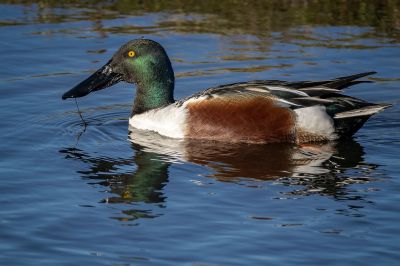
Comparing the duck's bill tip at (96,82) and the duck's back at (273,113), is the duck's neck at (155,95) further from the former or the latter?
the duck's back at (273,113)

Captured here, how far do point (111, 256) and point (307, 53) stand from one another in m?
6.08

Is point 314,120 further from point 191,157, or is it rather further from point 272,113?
point 191,157

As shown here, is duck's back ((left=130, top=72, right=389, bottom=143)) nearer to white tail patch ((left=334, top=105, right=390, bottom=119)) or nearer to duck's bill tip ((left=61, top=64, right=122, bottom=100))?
white tail patch ((left=334, top=105, right=390, bottom=119))

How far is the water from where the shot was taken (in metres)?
6.41

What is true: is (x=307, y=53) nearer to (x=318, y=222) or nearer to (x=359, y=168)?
(x=359, y=168)

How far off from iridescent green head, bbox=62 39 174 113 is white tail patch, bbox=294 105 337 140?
1.44 m

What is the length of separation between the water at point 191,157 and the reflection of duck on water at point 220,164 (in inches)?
0.8

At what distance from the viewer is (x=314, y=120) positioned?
29.8 ft

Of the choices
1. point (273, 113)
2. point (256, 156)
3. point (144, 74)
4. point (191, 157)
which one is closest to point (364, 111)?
point (273, 113)

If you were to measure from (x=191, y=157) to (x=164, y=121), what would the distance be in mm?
925

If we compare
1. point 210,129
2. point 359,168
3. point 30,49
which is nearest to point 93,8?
point 30,49

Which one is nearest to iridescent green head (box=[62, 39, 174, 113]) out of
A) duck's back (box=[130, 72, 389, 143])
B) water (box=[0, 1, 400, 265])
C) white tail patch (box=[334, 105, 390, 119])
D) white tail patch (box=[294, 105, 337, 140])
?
water (box=[0, 1, 400, 265])

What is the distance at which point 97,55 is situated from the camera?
38.1 ft

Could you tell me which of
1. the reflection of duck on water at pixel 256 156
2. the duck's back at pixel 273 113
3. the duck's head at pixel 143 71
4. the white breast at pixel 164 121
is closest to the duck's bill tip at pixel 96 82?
the duck's head at pixel 143 71
